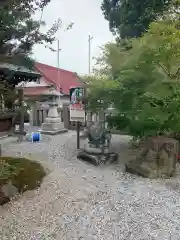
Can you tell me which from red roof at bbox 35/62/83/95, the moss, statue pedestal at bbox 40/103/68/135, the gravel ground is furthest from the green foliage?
red roof at bbox 35/62/83/95

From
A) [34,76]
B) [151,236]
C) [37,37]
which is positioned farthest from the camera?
[34,76]

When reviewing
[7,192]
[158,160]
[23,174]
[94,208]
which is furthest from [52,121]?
[94,208]

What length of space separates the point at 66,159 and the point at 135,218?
2566mm

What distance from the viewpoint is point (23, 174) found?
381cm

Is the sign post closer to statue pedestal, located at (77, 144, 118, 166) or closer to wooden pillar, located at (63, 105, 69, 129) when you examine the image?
statue pedestal, located at (77, 144, 118, 166)

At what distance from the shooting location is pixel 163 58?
4.35 metres

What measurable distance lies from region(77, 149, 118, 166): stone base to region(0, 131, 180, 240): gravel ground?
0.89ft

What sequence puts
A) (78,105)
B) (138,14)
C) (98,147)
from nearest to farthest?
(98,147) < (78,105) < (138,14)

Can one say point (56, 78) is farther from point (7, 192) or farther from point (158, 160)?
point (7, 192)

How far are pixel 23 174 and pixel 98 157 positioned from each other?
1.60 meters

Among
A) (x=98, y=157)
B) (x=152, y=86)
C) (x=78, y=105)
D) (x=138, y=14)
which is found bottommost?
(x=98, y=157)

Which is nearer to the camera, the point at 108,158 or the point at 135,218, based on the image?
the point at 135,218

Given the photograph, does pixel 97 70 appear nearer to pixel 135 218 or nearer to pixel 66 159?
pixel 66 159

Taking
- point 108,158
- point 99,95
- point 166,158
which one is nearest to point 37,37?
point 99,95
